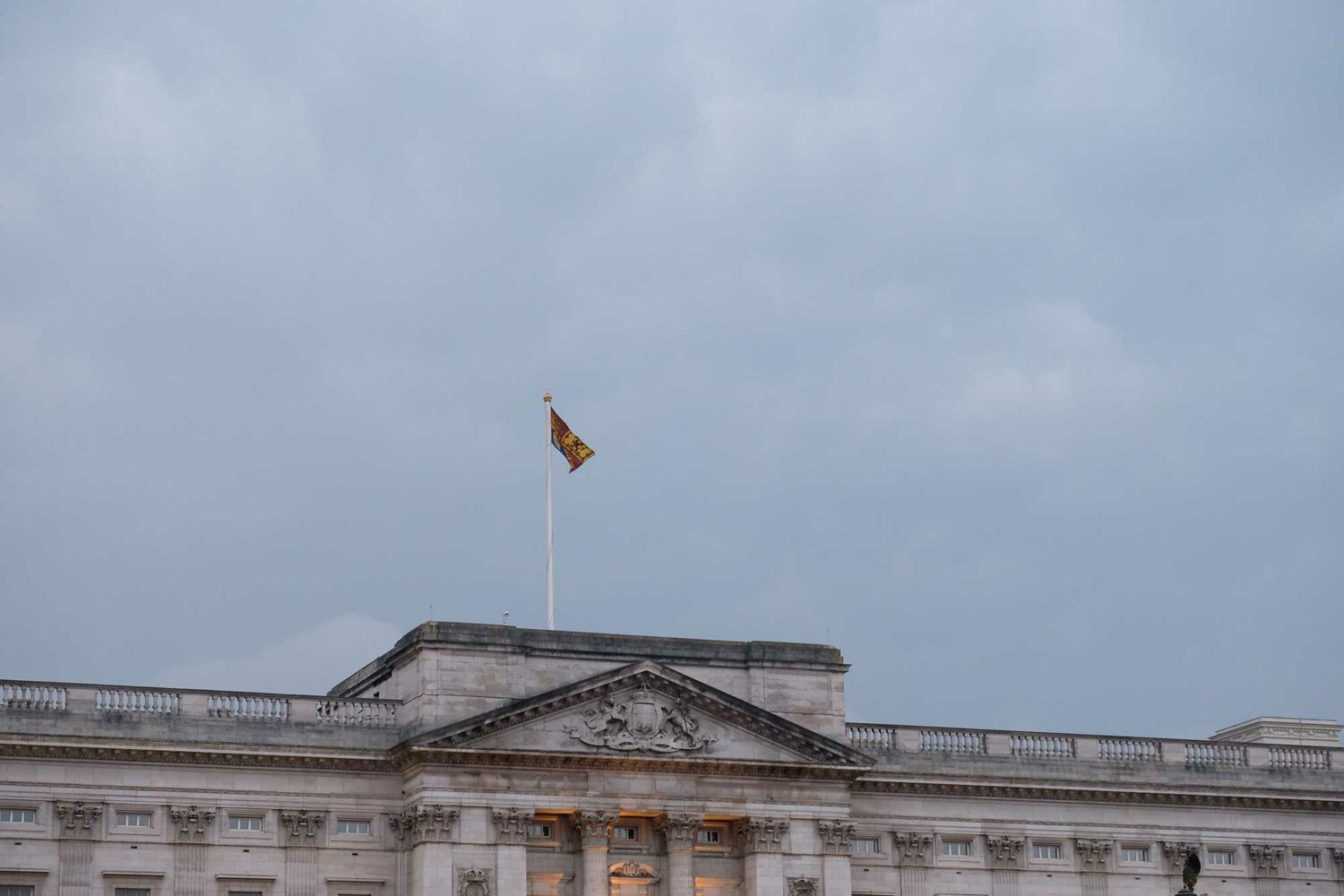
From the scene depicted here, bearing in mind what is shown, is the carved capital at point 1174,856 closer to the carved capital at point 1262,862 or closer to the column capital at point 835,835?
the carved capital at point 1262,862

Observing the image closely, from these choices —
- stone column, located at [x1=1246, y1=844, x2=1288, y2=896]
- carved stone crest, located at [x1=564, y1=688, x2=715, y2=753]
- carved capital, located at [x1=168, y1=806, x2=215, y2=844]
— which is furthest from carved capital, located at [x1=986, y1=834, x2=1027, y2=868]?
carved capital, located at [x1=168, y1=806, x2=215, y2=844]

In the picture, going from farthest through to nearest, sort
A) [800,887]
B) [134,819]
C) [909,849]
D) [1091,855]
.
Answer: [1091,855]
[909,849]
[800,887]
[134,819]

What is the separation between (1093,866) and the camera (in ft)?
227

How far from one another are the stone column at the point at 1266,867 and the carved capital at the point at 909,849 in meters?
11.8

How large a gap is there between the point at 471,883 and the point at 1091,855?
69.2 ft

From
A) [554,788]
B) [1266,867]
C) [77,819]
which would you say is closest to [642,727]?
[554,788]

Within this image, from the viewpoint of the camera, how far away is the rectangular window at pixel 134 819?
59.4 m

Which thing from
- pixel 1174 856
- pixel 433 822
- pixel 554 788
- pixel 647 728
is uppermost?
pixel 647 728

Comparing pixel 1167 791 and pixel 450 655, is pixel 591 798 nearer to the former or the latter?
pixel 450 655

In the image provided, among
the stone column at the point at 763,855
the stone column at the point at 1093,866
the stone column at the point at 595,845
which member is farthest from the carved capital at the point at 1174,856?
the stone column at the point at 595,845

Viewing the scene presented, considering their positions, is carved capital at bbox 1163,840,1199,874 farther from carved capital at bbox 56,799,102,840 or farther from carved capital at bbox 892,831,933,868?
carved capital at bbox 56,799,102,840

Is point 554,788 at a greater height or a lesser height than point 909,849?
greater

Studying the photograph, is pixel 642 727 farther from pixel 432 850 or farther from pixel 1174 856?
pixel 1174 856

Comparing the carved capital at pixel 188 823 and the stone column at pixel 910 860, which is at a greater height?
the carved capital at pixel 188 823
